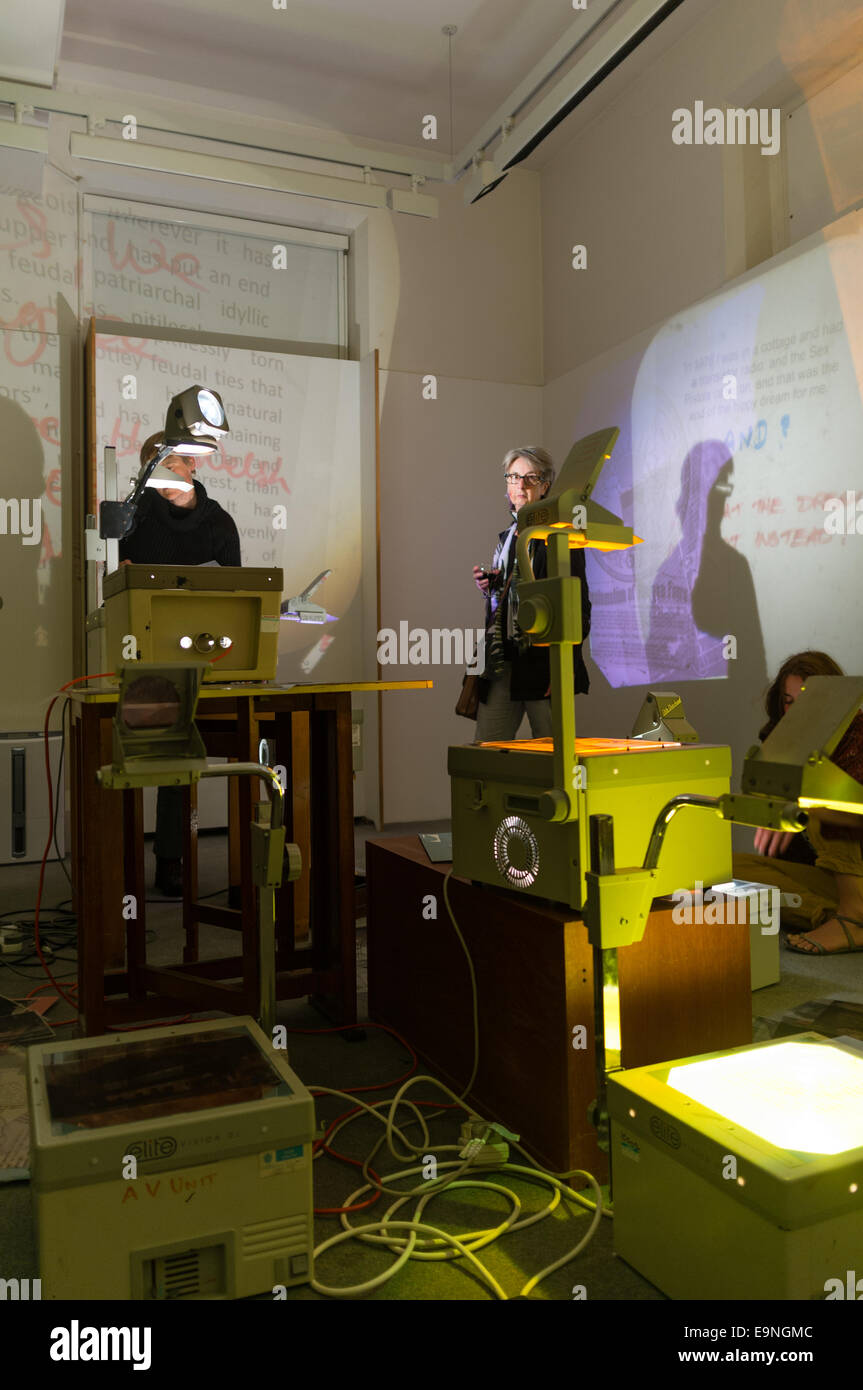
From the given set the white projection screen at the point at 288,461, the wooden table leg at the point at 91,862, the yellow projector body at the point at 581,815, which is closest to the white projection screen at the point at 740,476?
the white projection screen at the point at 288,461

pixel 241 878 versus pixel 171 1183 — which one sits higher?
pixel 241 878

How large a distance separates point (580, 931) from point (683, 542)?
3.05m

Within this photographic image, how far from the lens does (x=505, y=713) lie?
3.59 metres

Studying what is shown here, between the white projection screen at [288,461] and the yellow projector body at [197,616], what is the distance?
2.82 metres

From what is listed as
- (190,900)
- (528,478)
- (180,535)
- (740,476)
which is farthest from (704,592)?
(190,900)

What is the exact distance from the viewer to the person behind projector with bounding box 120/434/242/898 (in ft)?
11.4

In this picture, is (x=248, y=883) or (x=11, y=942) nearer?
(x=248, y=883)

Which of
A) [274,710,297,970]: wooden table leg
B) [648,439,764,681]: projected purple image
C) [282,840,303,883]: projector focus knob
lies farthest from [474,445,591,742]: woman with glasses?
[282,840,303,883]: projector focus knob

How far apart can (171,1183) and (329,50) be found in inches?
195

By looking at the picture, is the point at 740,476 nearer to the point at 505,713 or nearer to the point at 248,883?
the point at 505,713

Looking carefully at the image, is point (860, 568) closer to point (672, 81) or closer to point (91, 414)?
point (672, 81)

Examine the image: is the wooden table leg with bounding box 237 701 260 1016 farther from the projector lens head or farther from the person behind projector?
the person behind projector

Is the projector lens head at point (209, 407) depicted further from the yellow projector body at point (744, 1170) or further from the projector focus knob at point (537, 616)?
the yellow projector body at point (744, 1170)

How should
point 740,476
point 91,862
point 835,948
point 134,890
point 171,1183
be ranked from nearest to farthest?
point 171,1183, point 91,862, point 134,890, point 835,948, point 740,476
